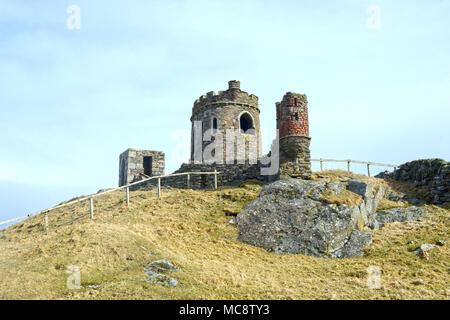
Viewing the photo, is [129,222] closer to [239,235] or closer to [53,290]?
[239,235]

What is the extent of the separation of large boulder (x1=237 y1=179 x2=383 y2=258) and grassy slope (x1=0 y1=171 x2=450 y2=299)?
0.59 m

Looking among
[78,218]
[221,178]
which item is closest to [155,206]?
[78,218]

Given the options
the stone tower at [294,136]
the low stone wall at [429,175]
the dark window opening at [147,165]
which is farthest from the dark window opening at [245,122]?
the low stone wall at [429,175]

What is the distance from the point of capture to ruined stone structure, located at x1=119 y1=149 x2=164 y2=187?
1048 inches

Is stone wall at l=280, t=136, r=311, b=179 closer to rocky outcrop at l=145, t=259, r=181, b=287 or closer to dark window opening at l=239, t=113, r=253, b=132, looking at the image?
dark window opening at l=239, t=113, r=253, b=132

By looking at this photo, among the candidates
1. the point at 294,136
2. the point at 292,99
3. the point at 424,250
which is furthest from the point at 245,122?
the point at 424,250

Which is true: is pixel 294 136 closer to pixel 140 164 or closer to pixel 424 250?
pixel 424 250

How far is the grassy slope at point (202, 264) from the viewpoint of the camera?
838cm

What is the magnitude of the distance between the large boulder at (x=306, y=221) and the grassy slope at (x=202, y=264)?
0.59 m

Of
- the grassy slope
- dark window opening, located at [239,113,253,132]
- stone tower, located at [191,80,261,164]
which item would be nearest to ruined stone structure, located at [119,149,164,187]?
stone tower, located at [191,80,261,164]

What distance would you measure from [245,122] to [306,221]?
1657cm

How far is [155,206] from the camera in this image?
1658 centimetres

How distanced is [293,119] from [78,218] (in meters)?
12.8
